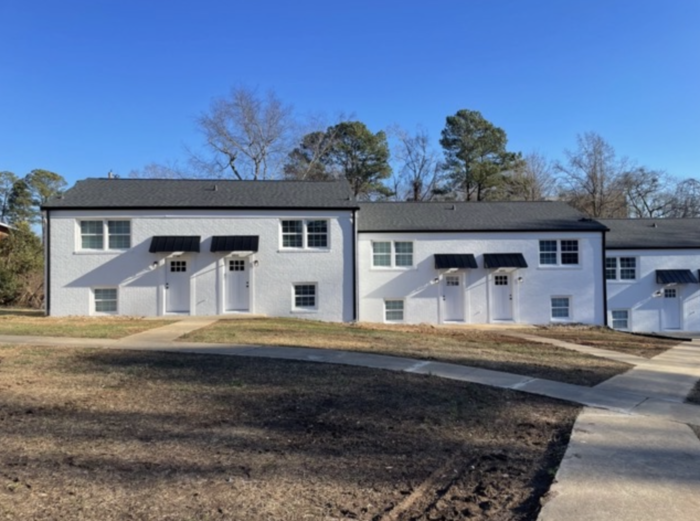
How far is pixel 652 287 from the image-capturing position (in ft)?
81.2

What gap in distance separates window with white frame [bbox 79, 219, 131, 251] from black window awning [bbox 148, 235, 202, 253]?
1.20m

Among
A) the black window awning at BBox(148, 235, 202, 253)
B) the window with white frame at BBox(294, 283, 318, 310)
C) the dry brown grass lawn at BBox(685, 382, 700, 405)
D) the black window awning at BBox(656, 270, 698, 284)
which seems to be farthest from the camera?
the black window awning at BBox(656, 270, 698, 284)

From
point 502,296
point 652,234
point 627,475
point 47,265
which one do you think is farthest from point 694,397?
point 652,234

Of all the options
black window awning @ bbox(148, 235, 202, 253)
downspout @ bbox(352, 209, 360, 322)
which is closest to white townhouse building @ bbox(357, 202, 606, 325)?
downspout @ bbox(352, 209, 360, 322)

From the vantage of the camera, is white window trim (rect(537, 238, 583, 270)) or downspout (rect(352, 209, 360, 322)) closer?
downspout (rect(352, 209, 360, 322))

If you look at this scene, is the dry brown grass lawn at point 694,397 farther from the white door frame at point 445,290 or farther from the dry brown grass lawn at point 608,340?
the white door frame at point 445,290

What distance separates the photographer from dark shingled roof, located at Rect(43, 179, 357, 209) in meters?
19.9

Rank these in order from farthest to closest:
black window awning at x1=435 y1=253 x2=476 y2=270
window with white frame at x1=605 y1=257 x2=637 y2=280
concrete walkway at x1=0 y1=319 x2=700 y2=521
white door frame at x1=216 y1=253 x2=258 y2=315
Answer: window with white frame at x1=605 y1=257 x2=637 y2=280 < black window awning at x1=435 y1=253 x2=476 y2=270 < white door frame at x1=216 y1=253 x2=258 y2=315 < concrete walkway at x1=0 y1=319 x2=700 y2=521

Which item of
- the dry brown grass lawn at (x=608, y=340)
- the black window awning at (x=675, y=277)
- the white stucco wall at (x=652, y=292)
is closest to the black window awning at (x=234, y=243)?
the dry brown grass lawn at (x=608, y=340)

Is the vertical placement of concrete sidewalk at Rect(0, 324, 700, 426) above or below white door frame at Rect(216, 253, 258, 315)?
below

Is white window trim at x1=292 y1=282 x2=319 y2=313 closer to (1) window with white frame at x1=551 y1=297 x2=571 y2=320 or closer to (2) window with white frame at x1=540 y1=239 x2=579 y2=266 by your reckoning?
(2) window with white frame at x1=540 y1=239 x2=579 y2=266

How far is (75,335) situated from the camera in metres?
12.1

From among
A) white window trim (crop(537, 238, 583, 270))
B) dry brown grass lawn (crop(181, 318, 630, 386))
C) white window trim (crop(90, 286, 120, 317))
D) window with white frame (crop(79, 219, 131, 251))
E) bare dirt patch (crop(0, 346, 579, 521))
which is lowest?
dry brown grass lawn (crop(181, 318, 630, 386))

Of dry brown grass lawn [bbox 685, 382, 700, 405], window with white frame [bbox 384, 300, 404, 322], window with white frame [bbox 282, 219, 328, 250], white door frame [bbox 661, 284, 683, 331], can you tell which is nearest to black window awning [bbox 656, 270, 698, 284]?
white door frame [bbox 661, 284, 683, 331]
